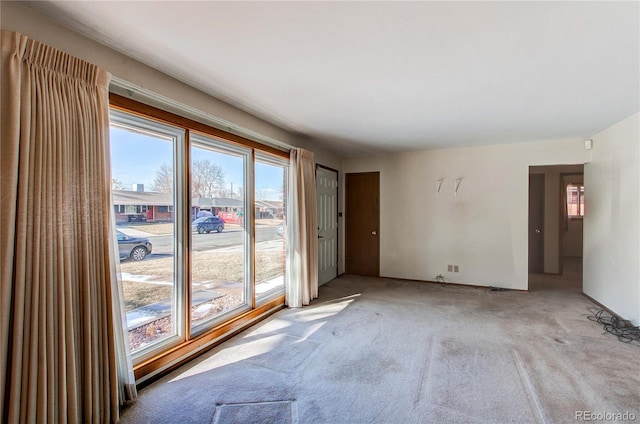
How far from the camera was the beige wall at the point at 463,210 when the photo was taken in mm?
4785

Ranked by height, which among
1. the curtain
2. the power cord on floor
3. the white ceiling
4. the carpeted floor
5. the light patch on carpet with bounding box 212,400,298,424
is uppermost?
the white ceiling

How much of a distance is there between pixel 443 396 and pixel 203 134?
9.73ft

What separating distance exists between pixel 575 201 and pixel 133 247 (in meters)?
9.99

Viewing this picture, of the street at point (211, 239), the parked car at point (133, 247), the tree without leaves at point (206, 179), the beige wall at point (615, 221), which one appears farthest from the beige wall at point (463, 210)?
the parked car at point (133, 247)

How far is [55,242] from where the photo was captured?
5.21ft

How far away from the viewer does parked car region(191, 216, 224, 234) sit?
2.79 meters

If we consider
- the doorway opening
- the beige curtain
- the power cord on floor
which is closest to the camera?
the beige curtain

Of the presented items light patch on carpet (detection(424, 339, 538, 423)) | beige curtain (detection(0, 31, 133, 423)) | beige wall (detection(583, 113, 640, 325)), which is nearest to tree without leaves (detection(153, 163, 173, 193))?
beige curtain (detection(0, 31, 133, 423))

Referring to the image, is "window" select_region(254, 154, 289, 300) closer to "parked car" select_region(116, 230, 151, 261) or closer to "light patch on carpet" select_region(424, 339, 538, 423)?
"parked car" select_region(116, 230, 151, 261)

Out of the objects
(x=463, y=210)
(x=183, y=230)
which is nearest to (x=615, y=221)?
(x=463, y=210)

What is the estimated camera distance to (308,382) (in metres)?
2.28

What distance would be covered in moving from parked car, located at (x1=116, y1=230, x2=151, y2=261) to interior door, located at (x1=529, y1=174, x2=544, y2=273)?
705 centimetres

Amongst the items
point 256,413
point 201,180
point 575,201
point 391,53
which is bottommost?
point 256,413

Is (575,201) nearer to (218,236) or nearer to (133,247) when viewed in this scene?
(218,236)
